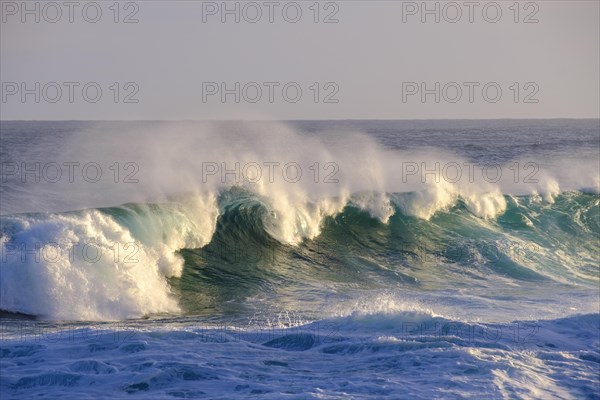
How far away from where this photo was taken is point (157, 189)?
727 inches

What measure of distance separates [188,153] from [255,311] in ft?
31.8

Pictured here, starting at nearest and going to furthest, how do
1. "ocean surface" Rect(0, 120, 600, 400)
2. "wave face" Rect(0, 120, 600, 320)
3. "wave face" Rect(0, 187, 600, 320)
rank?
"ocean surface" Rect(0, 120, 600, 400), "wave face" Rect(0, 187, 600, 320), "wave face" Rect(0, 120, 600, 320)

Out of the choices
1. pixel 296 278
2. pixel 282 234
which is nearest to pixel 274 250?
pixel 282 234

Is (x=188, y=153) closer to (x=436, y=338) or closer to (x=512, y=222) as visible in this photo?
(x=512, y=222)

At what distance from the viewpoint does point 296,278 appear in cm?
1554

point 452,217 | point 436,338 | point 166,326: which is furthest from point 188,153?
point 436,338

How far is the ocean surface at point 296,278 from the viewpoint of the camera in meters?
9.14

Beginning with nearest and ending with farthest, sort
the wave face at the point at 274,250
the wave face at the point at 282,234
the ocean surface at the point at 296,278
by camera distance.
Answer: the ocean surface at the point at 296,278
the wave face at the point at 274,250
the wave face at the point at 282,234

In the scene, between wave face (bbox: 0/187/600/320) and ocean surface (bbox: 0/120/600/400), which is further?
wave face (bbox: 0/187/600/320)

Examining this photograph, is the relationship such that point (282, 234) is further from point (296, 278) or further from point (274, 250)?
point (296, 278)

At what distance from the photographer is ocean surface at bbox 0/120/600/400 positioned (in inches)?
360

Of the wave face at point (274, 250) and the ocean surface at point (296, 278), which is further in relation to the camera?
the wave face at point (274, 250)

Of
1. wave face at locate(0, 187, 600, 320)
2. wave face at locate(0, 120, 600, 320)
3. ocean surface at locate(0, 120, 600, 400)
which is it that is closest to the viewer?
ocean surface at locate(0, 120, 600, 400)

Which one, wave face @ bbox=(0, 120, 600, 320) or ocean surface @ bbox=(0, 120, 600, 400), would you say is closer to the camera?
ocean surface @ bbox=(0, 120, 600, 400)
